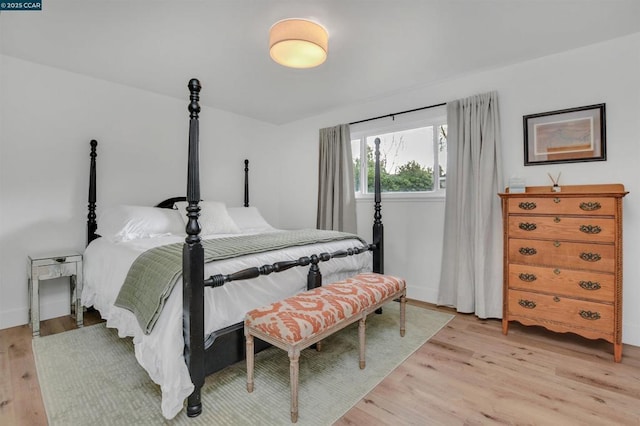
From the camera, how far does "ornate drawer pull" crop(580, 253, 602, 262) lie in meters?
2.12

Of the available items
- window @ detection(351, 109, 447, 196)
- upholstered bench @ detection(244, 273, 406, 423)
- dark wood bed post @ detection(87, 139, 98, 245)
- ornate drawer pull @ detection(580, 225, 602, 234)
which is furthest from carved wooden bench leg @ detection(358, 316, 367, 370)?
dark wood bed post @ detection(87, 139, 98, 245)

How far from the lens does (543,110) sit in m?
2.66

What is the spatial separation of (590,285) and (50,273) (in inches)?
163

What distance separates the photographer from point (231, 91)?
3406 mm

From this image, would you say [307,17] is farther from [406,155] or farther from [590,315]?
[590,315]

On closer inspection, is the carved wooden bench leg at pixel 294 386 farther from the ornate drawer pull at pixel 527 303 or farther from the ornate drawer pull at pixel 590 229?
the ornate drawer pull at pixel 590 229

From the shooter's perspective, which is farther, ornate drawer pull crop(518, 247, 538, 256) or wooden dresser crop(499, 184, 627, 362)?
ornate drawer pull crop(518, 247, 538, 256)

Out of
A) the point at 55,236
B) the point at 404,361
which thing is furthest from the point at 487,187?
the point at 55,236

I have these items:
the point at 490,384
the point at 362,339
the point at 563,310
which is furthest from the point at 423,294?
the point at 362,339

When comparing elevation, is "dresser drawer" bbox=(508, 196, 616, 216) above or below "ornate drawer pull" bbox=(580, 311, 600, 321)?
above

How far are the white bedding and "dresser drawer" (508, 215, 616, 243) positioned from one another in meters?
1.30

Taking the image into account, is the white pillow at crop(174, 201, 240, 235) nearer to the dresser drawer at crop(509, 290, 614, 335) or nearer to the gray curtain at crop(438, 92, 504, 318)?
the gray curtain at crop(438, 92, 504, 318)

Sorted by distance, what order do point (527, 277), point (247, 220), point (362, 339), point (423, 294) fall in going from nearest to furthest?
point (362, 339)
point (527, 277)
point (423, 294)
point (247, 220)

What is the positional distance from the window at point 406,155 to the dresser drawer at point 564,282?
1.19m
